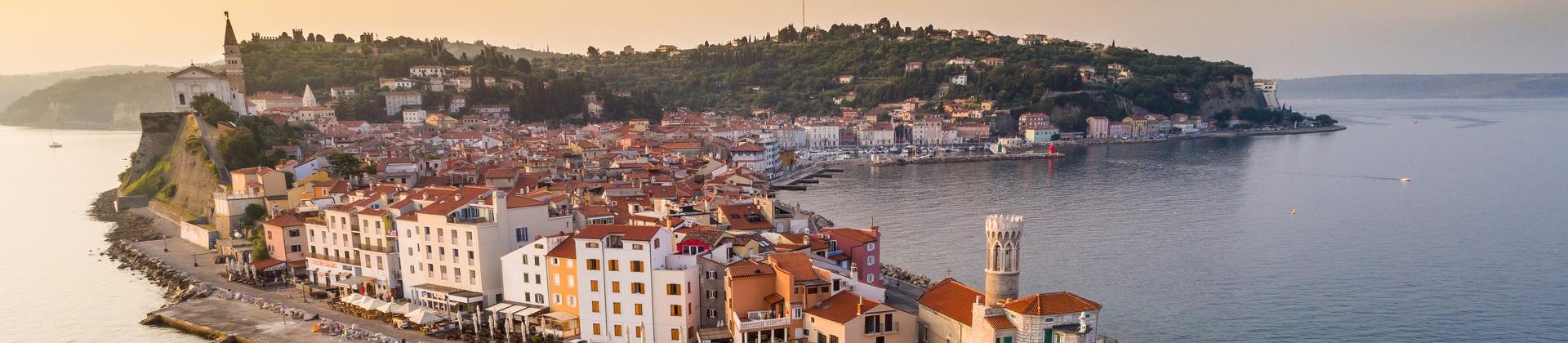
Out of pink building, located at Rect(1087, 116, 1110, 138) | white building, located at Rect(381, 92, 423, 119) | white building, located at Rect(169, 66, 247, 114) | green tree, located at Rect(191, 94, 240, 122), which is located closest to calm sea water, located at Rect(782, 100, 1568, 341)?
pink building, located at Rect(1087, 116, 1110, 138)

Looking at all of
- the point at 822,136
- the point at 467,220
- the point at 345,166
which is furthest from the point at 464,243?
the point at 822,136

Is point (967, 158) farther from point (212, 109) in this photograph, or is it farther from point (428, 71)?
point (428, 71)

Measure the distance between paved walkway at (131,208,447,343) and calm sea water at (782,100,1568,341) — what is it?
51.3 feet

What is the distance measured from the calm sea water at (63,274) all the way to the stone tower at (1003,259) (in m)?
16.4

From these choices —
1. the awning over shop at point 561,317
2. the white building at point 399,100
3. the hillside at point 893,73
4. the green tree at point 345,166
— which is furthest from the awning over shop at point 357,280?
the hillside at point 893,73

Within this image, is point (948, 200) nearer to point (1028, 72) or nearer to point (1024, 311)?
point (1024, 311)

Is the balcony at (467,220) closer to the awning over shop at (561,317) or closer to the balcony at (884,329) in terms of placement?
the awning over shop at (561,317)

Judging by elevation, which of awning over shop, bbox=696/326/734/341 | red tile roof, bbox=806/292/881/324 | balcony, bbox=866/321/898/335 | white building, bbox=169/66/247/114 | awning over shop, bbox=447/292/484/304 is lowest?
awning over shop, bbox=696/326/734/341

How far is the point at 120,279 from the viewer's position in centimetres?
2516

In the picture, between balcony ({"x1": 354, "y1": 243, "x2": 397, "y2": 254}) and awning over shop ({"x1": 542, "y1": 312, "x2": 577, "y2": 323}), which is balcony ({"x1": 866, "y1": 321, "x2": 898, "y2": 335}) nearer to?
awning over shop ({"x1": 542, "y1": 312, "x2": 577, "y2": 323})

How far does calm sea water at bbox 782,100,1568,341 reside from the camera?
74.8 ft

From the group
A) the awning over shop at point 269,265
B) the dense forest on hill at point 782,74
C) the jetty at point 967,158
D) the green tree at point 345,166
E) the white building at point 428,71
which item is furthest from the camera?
the white building at point 428,71

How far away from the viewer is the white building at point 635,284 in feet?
52.4

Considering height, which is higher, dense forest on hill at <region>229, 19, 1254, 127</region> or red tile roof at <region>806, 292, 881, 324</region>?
dense forest on hill at <region>229, 19, 1254, 127</region>
